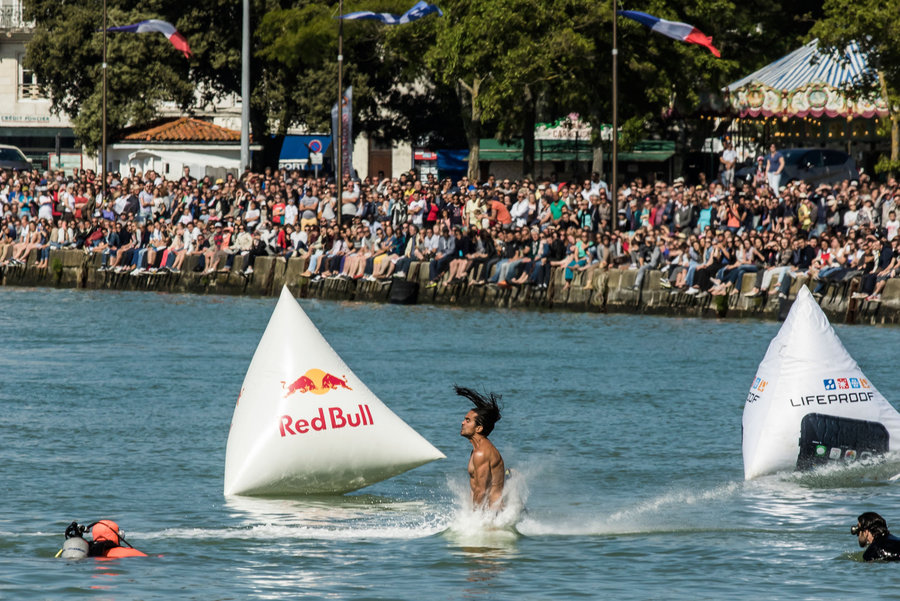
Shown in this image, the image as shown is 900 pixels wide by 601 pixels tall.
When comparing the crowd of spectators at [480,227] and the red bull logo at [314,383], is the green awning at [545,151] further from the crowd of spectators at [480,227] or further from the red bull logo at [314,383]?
the red bull logo at [314,383]

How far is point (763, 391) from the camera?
17.8 metres

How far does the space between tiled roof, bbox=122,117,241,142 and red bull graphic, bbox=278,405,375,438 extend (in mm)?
52824

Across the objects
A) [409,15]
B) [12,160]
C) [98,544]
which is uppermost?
[409,15]

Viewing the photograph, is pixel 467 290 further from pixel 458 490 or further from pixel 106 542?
pixel 106 542

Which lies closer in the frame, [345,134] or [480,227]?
[480,227]

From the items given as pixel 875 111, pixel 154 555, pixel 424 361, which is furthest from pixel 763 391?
pixel 875 111

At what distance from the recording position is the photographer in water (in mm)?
13992

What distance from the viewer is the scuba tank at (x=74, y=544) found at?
14312 mm

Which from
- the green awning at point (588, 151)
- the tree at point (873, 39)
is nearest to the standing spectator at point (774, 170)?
the tree at point (873, 39)

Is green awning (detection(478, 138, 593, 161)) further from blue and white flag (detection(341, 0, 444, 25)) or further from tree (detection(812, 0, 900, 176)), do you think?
tree (detection(812, 0, 900, 176))

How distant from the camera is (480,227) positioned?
41094mm

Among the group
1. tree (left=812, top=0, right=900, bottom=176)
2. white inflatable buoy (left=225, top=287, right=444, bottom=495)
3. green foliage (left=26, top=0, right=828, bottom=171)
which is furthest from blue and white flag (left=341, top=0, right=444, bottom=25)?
white inflatable buoy (left=225, top=287, right=444, bottom=495)

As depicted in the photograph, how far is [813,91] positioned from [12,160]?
105 ft

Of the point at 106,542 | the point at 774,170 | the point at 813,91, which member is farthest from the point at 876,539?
the point at 813,91
